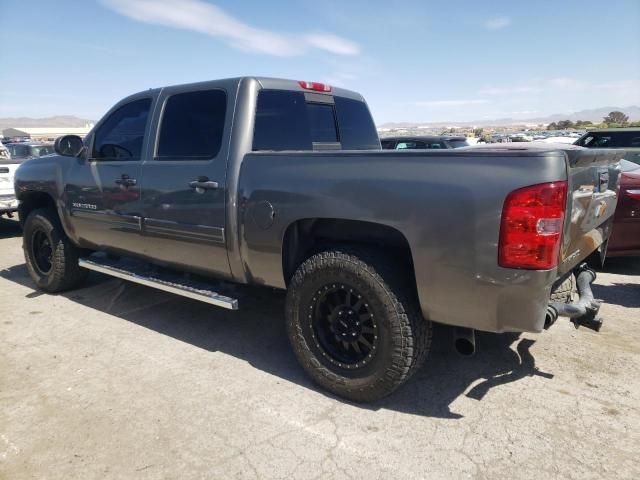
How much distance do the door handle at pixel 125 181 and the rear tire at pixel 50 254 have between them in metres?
1.39

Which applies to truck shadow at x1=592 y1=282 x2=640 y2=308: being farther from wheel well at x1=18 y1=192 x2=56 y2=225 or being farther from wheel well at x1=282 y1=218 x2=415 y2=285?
wheel well at x1=18 y1=192 x2=56 y2=225

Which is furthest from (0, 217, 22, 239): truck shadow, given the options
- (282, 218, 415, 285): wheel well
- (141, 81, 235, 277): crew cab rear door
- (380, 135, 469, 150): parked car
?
(282, 218, 415, 285): wheel well

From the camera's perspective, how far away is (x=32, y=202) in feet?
17.5

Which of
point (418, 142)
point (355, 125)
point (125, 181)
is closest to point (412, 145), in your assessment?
point (418, 142)

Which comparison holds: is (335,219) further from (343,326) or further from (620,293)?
(620,293)

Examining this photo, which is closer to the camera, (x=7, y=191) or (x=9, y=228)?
(x=7, y=191)

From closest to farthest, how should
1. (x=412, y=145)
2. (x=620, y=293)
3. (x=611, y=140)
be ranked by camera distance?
(x=620, y=293) < (x=611, y=140) < (x=412, y=145)

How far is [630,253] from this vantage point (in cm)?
529

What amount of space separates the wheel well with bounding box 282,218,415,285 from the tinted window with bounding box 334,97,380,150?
1539mm

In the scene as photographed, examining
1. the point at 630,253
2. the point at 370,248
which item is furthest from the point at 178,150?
the point at 630,253

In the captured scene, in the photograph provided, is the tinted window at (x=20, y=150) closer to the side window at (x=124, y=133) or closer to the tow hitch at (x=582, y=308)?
the side window at (x=124, y=133)

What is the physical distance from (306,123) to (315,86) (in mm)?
402

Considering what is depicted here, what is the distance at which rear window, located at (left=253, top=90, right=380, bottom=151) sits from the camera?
3504 mm

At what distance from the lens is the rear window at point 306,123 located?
11.5 ft
